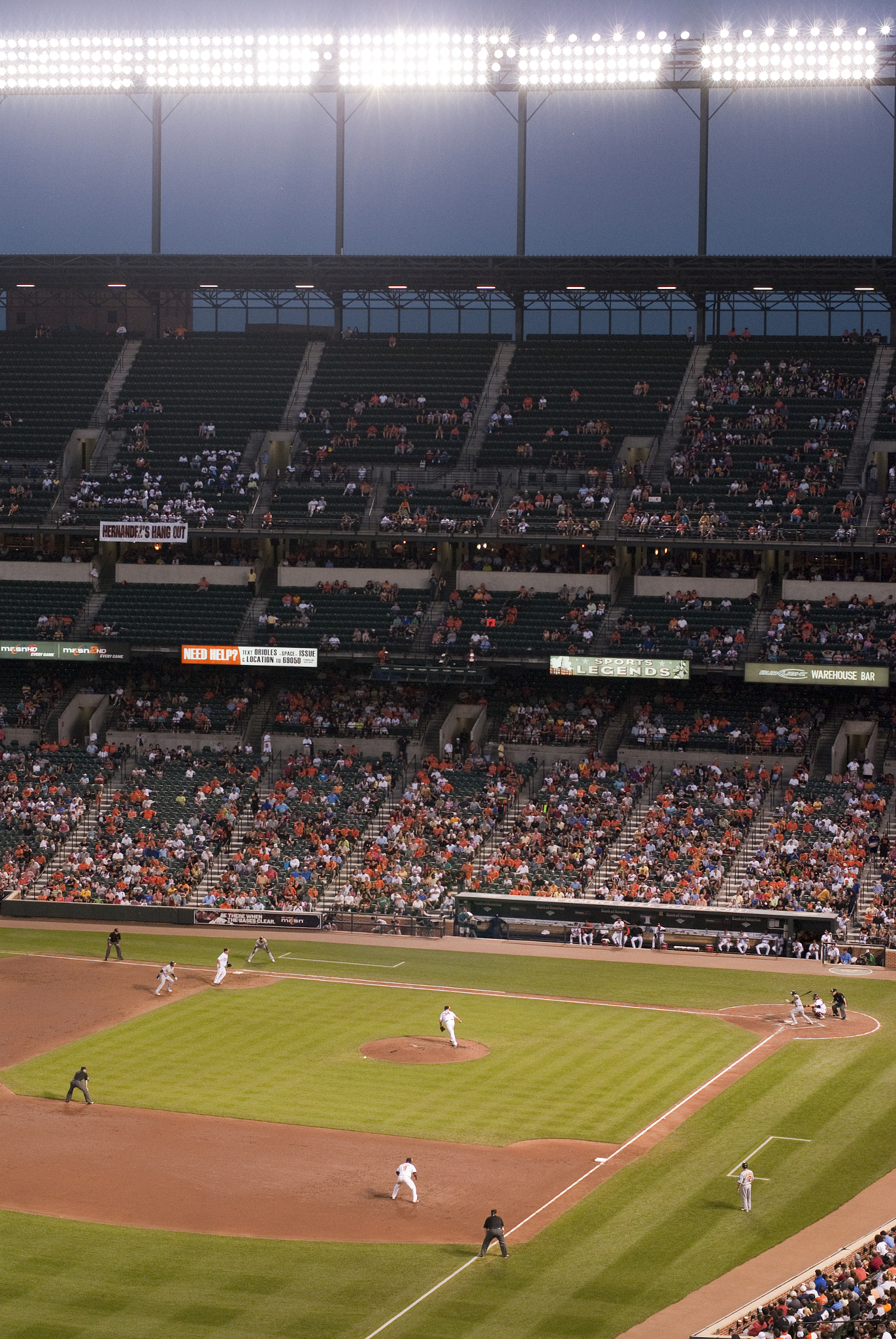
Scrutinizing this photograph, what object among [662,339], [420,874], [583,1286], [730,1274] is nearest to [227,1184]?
[583,1286]

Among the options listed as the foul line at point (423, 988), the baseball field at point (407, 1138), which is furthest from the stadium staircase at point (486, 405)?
the foul line at point (423, 988)

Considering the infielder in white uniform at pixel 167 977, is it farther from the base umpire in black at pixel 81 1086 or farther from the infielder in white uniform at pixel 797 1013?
the infielder in white uniform at pixel 797 1013

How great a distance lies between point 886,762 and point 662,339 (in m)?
22.5

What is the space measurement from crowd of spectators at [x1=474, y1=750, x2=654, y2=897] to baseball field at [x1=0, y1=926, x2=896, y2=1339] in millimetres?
4959

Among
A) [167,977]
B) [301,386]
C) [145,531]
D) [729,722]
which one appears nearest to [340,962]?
[167,977]

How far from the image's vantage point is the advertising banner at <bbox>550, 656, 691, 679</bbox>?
186 feet

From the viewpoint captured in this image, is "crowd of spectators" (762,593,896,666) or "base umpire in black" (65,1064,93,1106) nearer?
"base umpire in black" (65,1064,93,1106)

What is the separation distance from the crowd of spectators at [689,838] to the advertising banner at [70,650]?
69.8ft

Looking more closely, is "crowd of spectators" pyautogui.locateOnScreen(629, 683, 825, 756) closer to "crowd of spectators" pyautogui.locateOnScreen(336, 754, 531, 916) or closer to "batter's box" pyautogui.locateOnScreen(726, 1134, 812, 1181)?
"crowd of spectators" pyautogui.locateOnScreen(336, 754, 531, 916)

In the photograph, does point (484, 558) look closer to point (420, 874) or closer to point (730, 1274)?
point (420, 874)

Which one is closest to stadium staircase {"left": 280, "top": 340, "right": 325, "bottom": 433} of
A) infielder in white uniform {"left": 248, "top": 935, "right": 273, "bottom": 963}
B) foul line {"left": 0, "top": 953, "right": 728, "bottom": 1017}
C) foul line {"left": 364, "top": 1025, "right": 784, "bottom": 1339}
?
infielder in white uniform {"left": 248, "top": 935, "right": 273, "bottom": 963}

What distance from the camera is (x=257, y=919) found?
5228cm

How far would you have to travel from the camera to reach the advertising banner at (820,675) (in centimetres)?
5444

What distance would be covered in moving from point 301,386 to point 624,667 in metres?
21.5
